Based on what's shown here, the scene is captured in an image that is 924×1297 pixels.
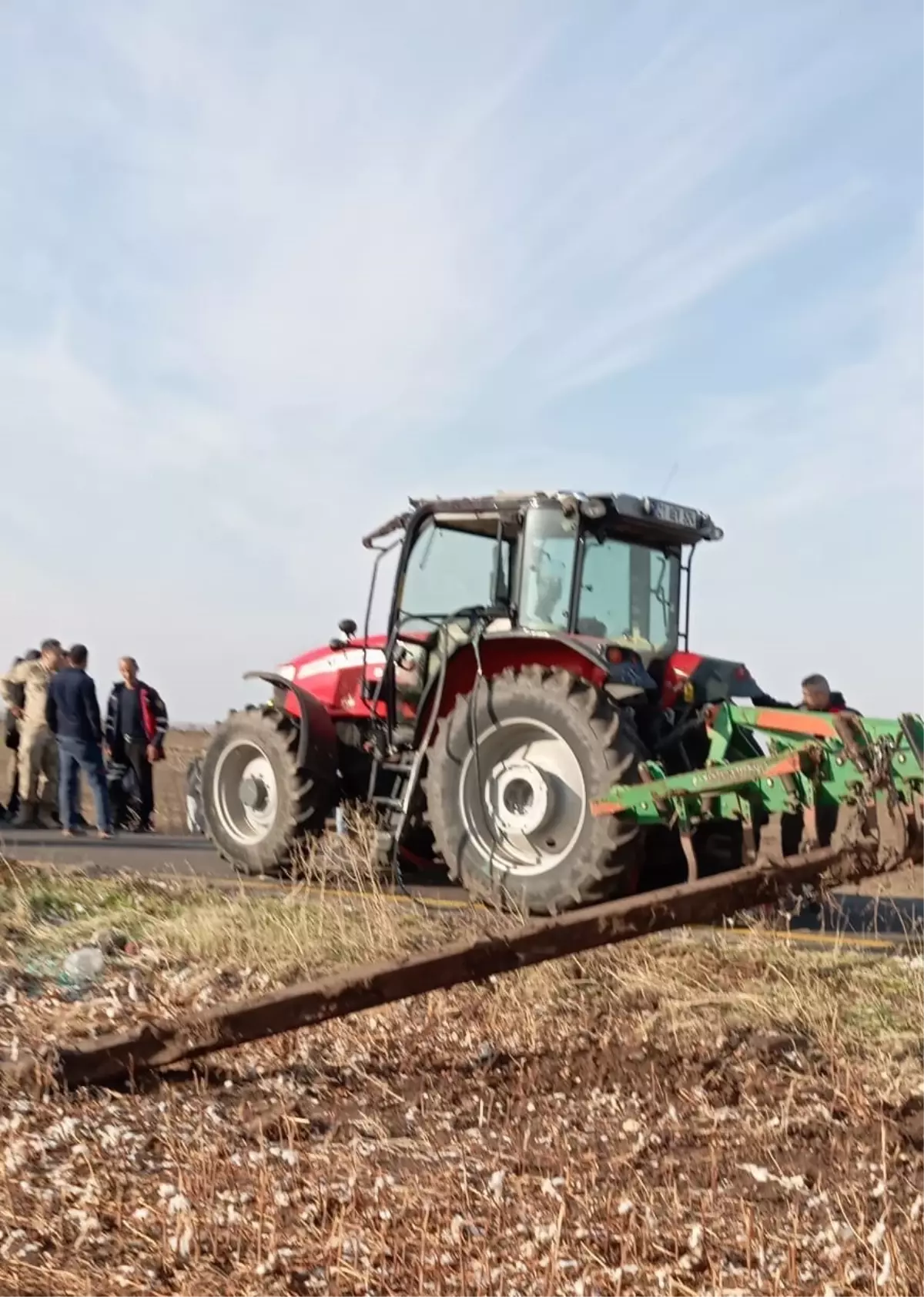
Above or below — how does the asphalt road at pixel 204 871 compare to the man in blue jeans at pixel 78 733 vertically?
below

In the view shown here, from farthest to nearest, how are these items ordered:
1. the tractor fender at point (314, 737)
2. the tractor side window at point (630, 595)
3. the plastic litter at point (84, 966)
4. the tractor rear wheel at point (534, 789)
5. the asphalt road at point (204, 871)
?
the tractor fender at point (314, 737), the tractor side window at point (630, 595), the asphalt road at point (204, 871), the tractor rear wheel at point (534, 789), the plastic litter at point (84, 966)

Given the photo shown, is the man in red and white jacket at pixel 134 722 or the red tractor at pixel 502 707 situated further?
the man in red and white jacket at pixel 134 722

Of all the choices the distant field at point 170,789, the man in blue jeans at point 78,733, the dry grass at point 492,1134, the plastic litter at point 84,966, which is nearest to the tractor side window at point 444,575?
the dry grass at point 492,1134

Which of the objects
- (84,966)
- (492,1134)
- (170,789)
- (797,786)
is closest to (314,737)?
(84,966)

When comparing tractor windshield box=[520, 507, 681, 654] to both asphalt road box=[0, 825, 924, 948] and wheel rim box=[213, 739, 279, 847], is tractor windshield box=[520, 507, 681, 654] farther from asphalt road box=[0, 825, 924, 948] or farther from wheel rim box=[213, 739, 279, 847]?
wheel rim box=[213, 739, 279, 847]

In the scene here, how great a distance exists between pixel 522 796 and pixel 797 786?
2.11 metres

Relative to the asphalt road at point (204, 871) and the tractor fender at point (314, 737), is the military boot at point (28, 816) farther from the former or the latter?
the tractor fender at point (314, 737)

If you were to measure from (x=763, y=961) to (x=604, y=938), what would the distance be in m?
1.61

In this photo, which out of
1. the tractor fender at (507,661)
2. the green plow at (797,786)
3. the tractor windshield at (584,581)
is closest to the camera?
the green plow at (797,786)

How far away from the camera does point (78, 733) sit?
1067 cm

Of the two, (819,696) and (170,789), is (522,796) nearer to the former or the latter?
(819,696)

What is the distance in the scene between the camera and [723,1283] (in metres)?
2.61

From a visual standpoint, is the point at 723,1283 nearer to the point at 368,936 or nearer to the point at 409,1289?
the point at 409,1289

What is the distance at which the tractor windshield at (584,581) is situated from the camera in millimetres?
7406
